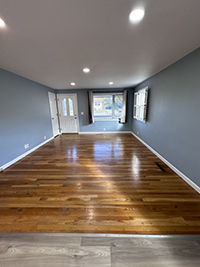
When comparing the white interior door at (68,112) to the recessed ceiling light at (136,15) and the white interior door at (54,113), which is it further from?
the recessed ceiling light at (136,15)

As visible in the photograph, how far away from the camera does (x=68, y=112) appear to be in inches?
236

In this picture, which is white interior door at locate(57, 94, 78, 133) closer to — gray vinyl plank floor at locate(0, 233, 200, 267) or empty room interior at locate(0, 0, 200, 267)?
empty room interior at locate(0, 0, 200, 267)

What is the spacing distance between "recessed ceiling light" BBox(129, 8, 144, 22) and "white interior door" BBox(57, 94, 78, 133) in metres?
4.94

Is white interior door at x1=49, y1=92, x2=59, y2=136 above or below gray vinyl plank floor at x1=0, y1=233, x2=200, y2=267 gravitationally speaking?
above

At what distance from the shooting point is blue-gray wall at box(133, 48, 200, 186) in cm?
192

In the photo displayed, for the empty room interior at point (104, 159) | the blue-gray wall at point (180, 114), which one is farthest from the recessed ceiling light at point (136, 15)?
the blue-gray wall at point (180, 114)

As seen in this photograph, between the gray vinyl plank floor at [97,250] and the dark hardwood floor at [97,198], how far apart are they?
3.1 inches

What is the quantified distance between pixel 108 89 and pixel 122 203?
17.2ft

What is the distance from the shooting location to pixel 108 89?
569cm

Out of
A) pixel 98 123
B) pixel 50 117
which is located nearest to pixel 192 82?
pixel 98 123

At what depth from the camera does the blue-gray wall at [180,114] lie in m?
1.92

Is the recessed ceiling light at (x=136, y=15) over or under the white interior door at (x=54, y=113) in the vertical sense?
over

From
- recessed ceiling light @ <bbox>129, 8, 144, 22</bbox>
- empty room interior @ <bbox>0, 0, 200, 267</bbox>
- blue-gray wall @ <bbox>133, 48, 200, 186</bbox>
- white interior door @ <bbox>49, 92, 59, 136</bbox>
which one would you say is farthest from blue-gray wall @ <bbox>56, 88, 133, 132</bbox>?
recessed ceiling light @ <bbox>129, 8, 144, 22</bbox>

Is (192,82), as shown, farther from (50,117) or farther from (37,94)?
(50,117)
